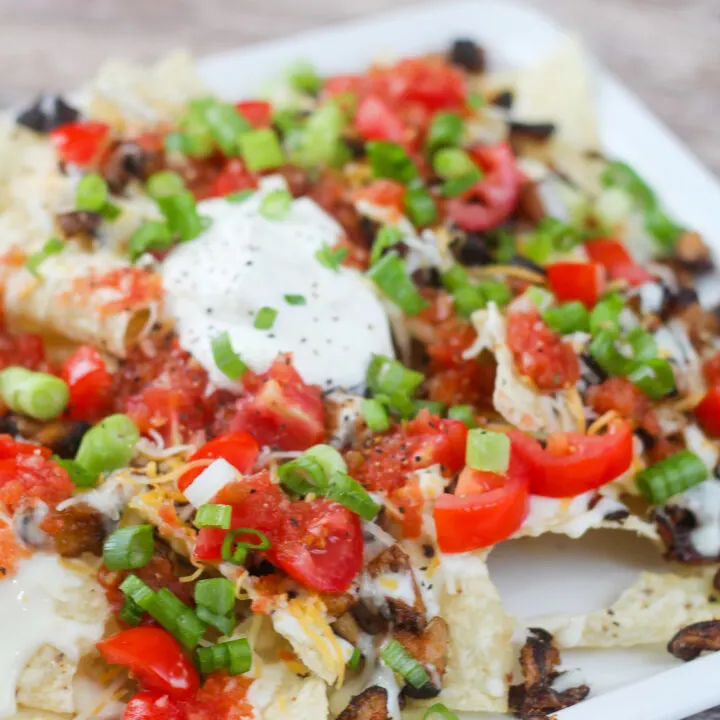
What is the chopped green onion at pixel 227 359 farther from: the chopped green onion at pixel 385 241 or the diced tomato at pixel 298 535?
the chopped green onion at pixel 385 241

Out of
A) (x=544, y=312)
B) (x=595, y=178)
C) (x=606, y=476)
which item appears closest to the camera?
(x=606, y=476)

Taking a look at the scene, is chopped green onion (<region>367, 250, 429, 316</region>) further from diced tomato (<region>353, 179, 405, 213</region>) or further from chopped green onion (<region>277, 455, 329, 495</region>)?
chopped green onion (<region>277, 455, 329, 495</region>)

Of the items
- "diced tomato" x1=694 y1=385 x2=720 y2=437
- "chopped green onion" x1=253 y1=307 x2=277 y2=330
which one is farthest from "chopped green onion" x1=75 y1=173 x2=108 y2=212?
"diced tomato" x1=694 y1=385 x2=720 y2=437

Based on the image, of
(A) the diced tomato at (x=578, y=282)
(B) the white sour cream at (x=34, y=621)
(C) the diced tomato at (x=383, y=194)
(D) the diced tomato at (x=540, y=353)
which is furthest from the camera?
(C) the diced tomato at (x=383, y=194)

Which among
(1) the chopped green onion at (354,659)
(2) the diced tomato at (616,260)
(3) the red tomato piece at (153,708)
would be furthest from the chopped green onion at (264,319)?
(2) the diced tomato at (616,260)

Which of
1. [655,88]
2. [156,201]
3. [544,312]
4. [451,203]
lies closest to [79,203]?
[156,201]

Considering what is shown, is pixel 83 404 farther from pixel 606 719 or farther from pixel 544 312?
pixel 606 719

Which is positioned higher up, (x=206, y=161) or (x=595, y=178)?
(x=595, y=178)
